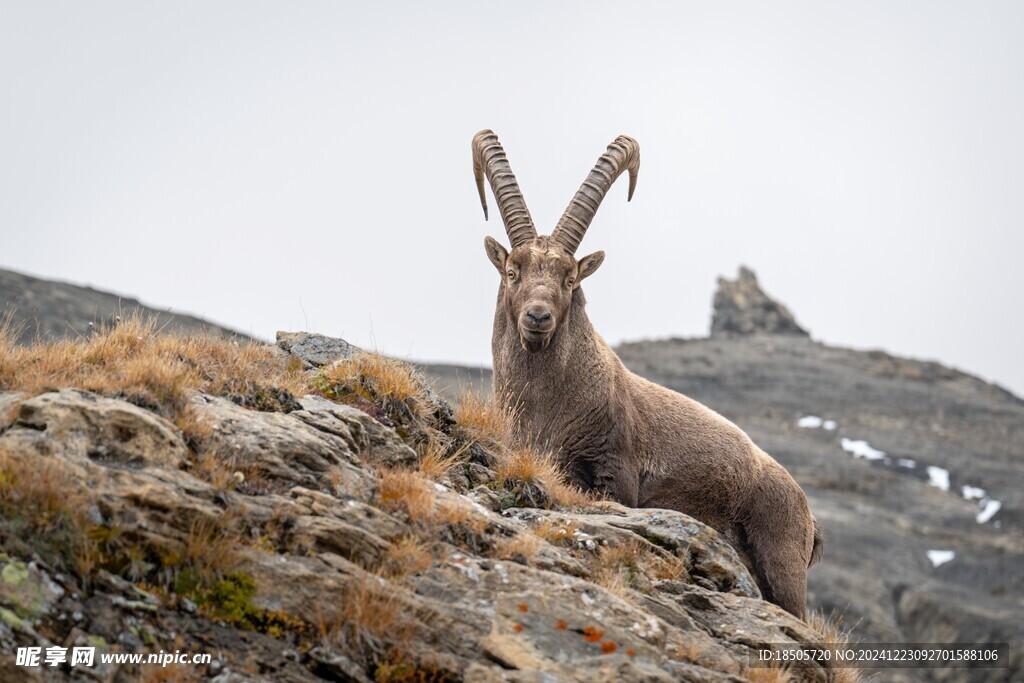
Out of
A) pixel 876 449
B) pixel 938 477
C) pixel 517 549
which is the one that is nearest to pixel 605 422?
pixel 517 549

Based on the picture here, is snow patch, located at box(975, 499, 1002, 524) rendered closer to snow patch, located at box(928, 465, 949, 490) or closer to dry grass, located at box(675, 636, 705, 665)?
snow patch, located at box(928, 465, 949, 490)

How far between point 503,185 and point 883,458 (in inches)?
1967

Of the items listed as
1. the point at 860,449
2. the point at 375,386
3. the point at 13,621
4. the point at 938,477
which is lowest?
the point at 13,621

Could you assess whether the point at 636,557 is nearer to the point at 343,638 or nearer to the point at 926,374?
the point at 343,638

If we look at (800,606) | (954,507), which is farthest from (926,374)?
(800,606)

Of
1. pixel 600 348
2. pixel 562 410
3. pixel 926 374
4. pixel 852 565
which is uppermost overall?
pixel 926 374

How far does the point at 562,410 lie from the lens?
37.3 feet

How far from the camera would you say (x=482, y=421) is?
10.1 meters

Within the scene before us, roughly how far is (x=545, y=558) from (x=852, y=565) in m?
38.4

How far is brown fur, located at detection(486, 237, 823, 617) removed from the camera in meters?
11.2

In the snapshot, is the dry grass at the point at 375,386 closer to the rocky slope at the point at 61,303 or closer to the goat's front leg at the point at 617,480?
the goat's front leg at the point at 617,480

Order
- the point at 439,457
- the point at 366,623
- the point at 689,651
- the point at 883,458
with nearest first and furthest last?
the point at 366,623
the point at 689,651
the point at 439,457
the point at 883,458

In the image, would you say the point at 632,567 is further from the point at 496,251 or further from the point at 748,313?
the point at 748,313

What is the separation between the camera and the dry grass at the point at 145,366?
7.50m
